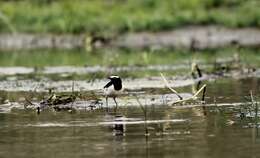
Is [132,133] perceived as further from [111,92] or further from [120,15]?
[120,15]

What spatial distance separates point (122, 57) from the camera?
2656cm

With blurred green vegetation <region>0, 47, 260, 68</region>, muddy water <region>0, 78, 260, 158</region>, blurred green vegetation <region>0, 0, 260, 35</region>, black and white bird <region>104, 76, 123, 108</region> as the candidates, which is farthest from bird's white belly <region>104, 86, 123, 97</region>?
blurred green vegetation <region>0, 0, 260, 35</region>

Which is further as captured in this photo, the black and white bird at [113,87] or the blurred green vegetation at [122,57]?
the blurred green vegetation at [122,57]

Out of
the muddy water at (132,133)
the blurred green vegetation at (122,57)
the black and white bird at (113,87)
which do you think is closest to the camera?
the muddy water at (132,133)

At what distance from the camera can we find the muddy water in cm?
987

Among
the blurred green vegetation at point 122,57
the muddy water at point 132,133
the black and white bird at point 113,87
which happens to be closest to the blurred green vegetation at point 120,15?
the blurred green vegetation at point 122,57

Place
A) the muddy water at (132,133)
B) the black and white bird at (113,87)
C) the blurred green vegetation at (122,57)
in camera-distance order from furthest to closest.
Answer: the blurred green vegetation at (122,57) < the black and white bird at (113,87) < the muddy water at (132,133)

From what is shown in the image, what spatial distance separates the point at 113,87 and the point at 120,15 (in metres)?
21.1

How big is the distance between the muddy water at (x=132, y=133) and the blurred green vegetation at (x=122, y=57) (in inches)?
342

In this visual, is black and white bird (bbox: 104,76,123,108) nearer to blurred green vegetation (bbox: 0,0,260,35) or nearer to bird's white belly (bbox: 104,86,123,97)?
bird's white belly (bbox: 104,86,123,97)

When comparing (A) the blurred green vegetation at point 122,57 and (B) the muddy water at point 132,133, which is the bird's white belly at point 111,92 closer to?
(B) the muddy water at point 132,133

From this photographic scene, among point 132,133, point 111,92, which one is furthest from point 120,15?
point 132,133

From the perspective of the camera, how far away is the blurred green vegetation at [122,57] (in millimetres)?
24250

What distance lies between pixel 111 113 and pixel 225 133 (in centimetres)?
277
